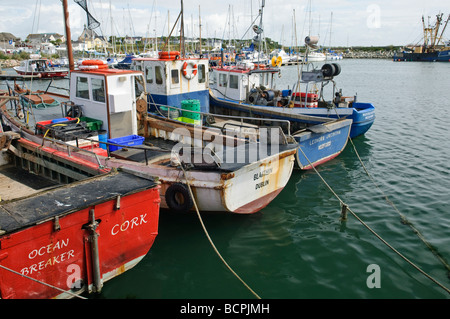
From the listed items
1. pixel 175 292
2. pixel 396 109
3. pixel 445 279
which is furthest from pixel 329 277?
pixel 396 109

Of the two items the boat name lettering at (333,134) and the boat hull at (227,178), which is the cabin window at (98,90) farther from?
the boat name lettering at (333,134)

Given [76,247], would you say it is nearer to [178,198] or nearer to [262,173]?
[178,198]

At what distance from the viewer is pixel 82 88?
1070cm

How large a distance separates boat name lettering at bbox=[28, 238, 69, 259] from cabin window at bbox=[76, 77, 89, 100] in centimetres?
660

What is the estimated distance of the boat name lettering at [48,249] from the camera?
4.78 metres

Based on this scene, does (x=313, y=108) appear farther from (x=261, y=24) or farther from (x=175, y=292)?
(x=175, y=292)

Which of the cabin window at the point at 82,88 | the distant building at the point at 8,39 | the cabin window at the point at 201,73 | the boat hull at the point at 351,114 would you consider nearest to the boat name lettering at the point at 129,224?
the cabin window at the point at 82,88

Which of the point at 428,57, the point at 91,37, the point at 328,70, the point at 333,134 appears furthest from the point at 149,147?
the point at 428,57

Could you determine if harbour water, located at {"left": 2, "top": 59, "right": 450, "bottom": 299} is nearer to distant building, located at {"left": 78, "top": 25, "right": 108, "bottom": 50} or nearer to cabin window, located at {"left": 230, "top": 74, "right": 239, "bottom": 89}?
cabin window, located at {"left": 230, "top": 74, "right": 239, "bottom": 89}

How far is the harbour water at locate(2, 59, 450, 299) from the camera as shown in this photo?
6449 millimetres

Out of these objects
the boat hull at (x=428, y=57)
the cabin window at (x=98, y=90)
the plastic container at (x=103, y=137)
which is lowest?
the plastic container at (x=103, y=137)

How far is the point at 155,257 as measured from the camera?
289 inches

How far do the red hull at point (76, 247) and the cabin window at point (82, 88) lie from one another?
19.7 ft

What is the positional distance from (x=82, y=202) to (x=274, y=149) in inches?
192
